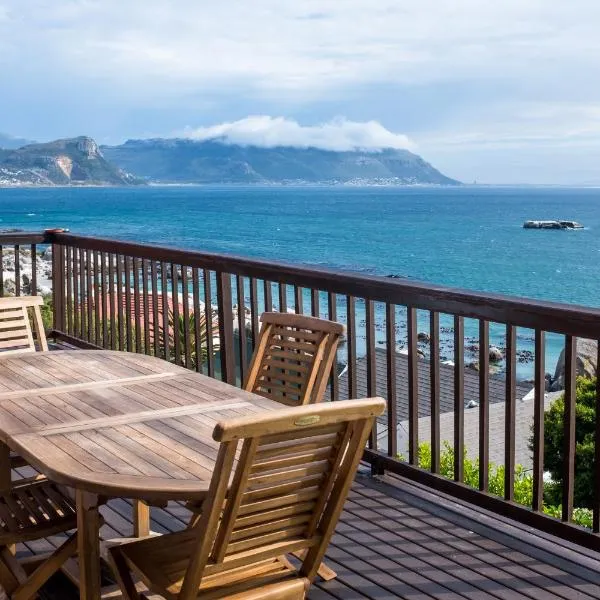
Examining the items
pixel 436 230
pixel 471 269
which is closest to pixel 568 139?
pixel 436 230

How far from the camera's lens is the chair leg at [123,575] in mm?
2346

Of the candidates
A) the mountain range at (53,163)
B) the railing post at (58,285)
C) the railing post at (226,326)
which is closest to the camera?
the railing post at (226,326)

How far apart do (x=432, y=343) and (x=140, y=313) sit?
3.18 m

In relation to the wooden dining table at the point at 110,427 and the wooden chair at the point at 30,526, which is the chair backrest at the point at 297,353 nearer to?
the wooden dining table at the point at 110,427

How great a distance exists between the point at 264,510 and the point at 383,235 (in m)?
74.9

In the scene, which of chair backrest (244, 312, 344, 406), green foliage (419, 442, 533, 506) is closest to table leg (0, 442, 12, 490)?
chair backrest (244, 312, 344, 406)

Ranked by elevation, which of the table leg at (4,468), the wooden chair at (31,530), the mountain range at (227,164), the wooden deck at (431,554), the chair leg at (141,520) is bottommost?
the wooden deck at (431,554)

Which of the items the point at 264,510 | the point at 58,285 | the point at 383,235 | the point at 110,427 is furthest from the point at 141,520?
the point at 383,235

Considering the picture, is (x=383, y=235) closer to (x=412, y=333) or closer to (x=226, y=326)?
(x=226, y=326)

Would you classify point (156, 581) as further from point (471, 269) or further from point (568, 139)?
point (568, 139)

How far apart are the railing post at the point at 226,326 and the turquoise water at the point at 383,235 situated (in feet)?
106

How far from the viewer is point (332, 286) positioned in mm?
4266

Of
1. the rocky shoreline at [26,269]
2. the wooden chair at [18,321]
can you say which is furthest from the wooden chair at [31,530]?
the rocky shoreline at [26,269]

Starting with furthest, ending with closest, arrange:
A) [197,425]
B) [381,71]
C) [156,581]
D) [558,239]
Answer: [381,71]
[558,239]
[197,425]
[156,581]
